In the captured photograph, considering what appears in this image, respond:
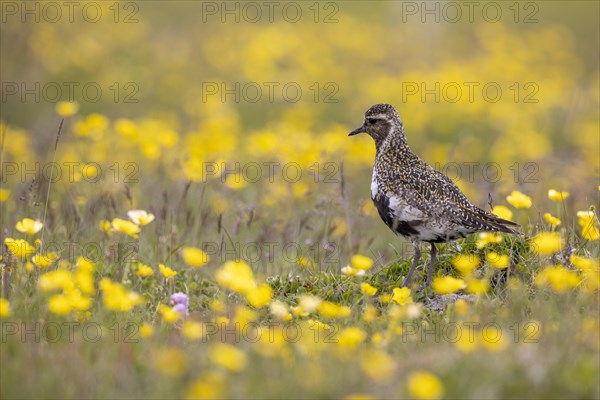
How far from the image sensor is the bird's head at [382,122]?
6.29 metres

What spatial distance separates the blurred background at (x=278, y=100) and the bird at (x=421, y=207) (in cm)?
89

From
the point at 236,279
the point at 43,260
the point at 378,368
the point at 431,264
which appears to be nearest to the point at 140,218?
the point at 43,260

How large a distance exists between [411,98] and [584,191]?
576 cm

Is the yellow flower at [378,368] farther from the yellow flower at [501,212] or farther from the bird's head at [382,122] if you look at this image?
the bird's head at [382,122]

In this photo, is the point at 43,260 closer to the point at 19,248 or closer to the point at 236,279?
the point at 19,248

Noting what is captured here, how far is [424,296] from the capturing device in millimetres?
5344

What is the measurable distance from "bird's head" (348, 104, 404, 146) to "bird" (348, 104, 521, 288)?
0.21 m

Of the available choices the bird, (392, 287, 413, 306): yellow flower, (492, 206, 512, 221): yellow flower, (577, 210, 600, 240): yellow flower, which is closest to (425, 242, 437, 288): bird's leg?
the bird

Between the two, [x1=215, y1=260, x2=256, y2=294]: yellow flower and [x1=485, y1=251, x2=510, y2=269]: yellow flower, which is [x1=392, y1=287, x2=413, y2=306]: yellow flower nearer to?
[x1=485, y1=251, x2=510, y2=269]: yellow flower

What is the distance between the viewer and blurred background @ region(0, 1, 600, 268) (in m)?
8.55

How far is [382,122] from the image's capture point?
251 inches

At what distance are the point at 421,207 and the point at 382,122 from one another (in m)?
1.10

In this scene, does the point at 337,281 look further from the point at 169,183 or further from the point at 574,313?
the point at 169,183

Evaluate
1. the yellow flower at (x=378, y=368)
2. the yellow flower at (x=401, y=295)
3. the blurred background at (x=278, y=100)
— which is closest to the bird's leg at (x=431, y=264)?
the yellow flower at (x=401, y=295)
